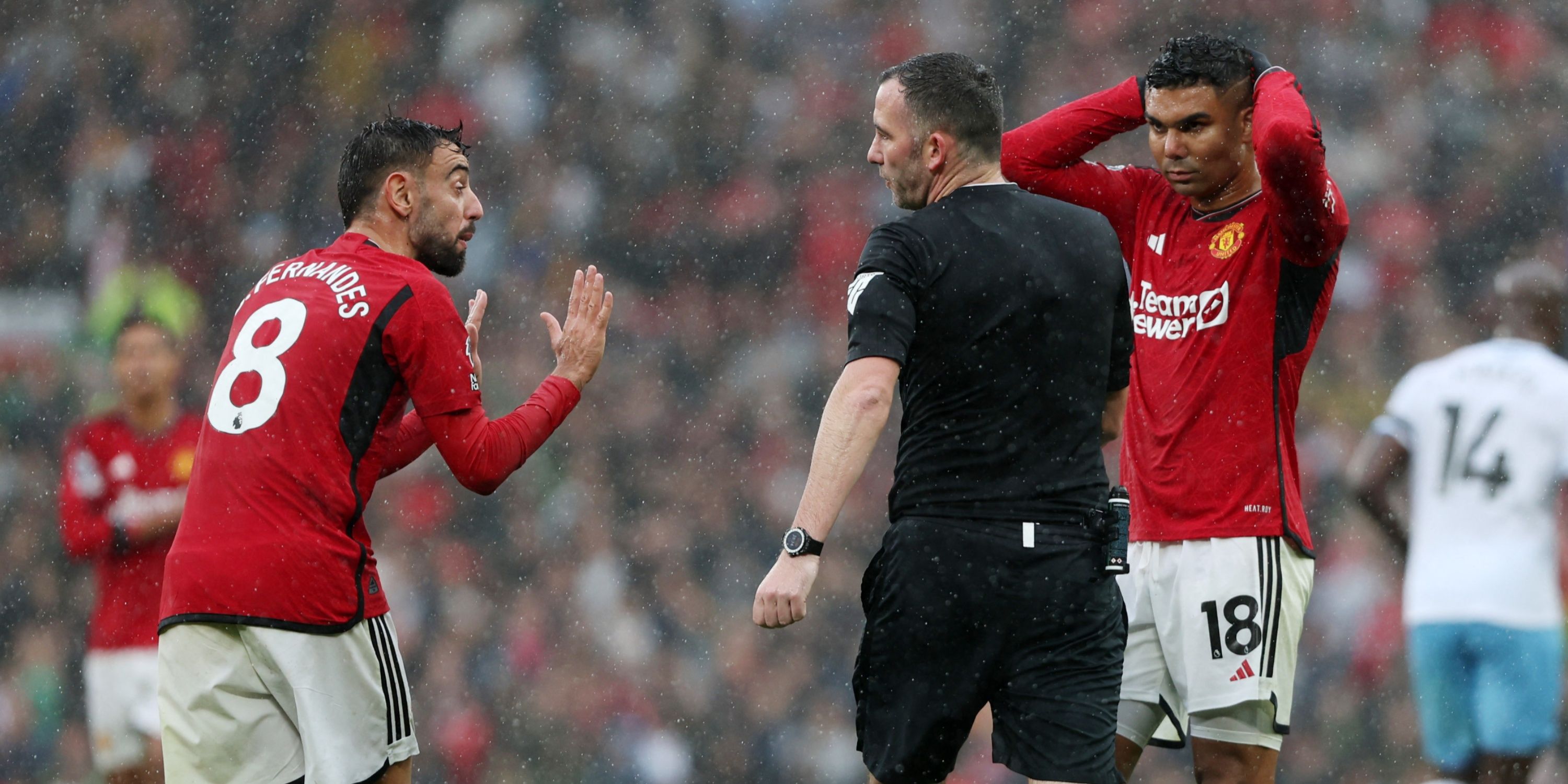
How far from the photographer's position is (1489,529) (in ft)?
18.9

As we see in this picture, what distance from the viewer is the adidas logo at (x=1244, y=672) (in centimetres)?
364

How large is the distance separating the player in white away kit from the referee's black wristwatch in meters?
3.64

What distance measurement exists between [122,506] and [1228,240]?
12.1 ft

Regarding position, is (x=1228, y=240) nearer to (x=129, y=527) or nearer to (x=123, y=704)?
(x=129, y=527)

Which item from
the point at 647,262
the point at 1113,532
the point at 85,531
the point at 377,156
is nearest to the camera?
the point at 1113,532

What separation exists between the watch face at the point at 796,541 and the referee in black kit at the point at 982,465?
9 cm

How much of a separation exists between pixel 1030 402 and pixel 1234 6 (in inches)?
304

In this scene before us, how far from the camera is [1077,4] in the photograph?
10.2 metres

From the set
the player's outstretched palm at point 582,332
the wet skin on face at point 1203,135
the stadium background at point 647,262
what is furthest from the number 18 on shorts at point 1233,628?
the stadium background at point 647,262

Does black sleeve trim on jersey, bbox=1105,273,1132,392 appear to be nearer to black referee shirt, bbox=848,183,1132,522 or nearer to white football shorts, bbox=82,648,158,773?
black referee shirt, bbox=848,183,1132,522

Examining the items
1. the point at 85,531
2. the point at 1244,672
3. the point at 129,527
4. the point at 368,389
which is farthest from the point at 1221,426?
the point at 85,531

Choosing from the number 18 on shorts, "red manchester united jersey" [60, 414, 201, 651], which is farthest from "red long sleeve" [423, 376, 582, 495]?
"red manchester united jersey" [60, 414, 201, 651]

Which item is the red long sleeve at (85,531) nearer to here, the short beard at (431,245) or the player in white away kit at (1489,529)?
the short beard at (431,245)

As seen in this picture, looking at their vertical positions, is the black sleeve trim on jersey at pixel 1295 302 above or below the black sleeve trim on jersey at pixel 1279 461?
above
